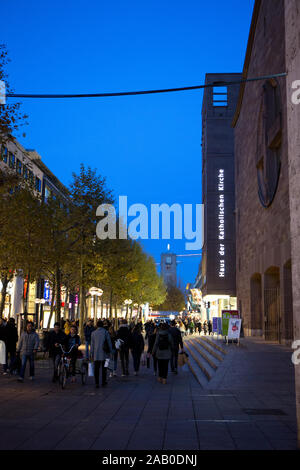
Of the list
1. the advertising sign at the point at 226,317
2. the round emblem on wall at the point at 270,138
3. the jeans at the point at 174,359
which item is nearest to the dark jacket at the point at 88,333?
the jeans at the point at 174,359

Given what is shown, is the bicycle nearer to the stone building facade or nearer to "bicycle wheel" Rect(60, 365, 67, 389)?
"bicycle wheel" Rect(60, 365, 67, 389)

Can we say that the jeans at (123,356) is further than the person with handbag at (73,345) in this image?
Yes

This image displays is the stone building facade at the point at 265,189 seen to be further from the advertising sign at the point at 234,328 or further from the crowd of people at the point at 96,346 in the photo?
the crowd of people at the point at 96,346

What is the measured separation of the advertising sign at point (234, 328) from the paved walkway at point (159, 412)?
5.39 m

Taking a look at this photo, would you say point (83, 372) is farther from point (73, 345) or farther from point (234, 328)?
point (234, 328)

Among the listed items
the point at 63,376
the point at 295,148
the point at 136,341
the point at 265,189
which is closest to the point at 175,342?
the point at 136,341

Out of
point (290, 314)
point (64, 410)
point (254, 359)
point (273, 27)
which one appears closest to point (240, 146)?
point (273, 27)

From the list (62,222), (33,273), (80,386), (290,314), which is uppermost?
(62,222)

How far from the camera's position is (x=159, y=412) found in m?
11.0

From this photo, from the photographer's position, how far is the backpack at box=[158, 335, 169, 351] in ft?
54.5

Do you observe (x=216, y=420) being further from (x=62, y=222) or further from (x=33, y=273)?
(x=62, y=222)

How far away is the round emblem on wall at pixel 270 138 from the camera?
95.2 ft
